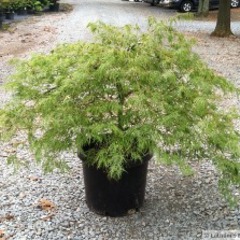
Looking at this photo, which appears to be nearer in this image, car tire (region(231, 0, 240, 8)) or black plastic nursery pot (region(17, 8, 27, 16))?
black plastic nursery pot (region(17, 8, 27, 16))

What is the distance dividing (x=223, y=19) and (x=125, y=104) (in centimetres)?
1040

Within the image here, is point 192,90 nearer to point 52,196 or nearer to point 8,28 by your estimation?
point 52,196

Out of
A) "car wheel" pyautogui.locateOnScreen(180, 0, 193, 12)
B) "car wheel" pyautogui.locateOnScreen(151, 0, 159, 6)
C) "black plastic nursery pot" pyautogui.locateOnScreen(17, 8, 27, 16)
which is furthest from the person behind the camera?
"car wheel" pyautogui.locateOnScreen(151, 0, 159, 6)

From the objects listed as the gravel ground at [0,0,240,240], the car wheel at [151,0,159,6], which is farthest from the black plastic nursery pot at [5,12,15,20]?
the gravel ground at [0,0,240,240]

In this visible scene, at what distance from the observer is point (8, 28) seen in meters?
13.5

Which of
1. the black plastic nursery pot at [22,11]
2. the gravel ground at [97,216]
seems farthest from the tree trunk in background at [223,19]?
the gravel ground at [97,216]

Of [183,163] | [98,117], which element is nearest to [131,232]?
[183,163]

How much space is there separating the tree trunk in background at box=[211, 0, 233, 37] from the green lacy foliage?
388 inches

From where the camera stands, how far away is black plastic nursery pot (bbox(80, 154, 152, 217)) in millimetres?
3230

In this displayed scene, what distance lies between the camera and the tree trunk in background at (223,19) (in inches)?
492

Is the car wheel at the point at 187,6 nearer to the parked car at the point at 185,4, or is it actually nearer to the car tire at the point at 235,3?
the parked car at the point at 185,4

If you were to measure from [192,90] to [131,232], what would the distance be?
1.13 meters

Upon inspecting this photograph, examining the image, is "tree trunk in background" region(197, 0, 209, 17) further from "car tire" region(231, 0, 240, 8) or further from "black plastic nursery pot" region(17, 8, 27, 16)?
"black plastic nursery pot" region(17, 8, 27, 16)

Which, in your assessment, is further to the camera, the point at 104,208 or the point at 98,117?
the point at 104,208
